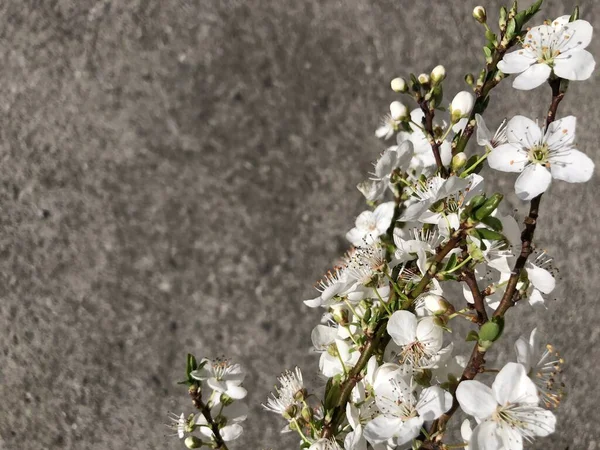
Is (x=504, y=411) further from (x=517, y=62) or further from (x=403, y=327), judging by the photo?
(x=517, y=62)

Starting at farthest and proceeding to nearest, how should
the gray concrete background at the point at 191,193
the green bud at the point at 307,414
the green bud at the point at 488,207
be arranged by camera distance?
the gray concrete background at the point at 191,193
the green bud at the point at 307,414
the green bud at the point at 488,207

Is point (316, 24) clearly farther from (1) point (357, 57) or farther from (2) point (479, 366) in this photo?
(2) point (479, 366)

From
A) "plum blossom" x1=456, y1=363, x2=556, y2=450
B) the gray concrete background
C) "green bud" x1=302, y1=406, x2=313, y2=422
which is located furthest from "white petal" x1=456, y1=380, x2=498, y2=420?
the gray concrete background

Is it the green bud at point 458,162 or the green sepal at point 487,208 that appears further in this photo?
the green bud at point 458,162

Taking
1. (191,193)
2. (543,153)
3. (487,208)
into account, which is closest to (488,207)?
(487,208)

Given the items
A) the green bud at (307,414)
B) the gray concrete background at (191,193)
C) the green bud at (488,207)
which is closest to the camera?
the green bud at (488,207)

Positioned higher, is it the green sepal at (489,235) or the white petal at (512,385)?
the green sepal at (489,235)

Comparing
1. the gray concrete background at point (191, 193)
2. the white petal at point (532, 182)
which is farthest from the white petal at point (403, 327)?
the gray concrete background at point (191, 193)

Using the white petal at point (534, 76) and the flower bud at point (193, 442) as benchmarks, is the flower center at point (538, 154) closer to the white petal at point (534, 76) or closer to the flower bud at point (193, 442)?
the white petal at point (534, 76)
